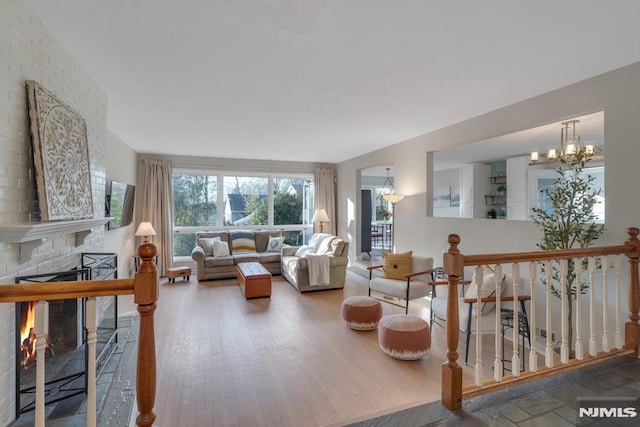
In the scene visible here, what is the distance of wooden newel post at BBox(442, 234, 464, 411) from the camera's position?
5.69ft

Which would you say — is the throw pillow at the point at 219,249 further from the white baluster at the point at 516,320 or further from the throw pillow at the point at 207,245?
the white baluster at the point at 516,320

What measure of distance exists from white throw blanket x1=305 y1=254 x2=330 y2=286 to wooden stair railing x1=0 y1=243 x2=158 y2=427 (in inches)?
147

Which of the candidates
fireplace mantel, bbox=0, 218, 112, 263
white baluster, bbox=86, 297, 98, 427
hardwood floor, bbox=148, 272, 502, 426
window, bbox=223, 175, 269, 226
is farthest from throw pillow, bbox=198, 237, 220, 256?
white baluster, bbox=86, 297, 98, 427

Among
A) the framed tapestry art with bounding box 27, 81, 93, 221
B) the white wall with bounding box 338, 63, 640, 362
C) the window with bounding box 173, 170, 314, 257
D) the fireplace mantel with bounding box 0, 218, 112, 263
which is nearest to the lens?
the fireplace mantel with bounding box 0, 218, 112, 263

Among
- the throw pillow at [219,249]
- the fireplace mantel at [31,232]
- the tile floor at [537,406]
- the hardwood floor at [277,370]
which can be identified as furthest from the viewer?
the throw pillow at [219,249]

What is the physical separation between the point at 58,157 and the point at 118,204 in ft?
9.31

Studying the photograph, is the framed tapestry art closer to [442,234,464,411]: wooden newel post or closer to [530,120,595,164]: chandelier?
[442,234,464,411]: wooden newel post

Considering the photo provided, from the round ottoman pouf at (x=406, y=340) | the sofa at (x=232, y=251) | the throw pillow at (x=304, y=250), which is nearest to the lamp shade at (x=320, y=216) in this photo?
the sofa at (x=232, y=251)

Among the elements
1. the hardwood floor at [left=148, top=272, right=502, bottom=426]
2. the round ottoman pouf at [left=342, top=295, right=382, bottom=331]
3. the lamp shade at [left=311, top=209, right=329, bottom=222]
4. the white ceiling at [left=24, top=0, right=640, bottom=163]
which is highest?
the white ceiling at [left=24, top=0, right=640, bottom=163]

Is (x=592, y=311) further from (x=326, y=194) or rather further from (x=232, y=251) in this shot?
(x=326, y=194)

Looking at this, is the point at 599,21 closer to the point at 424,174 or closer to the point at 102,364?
the point at 424,174

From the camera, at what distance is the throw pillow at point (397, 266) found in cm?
419

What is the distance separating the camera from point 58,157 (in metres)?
2.10

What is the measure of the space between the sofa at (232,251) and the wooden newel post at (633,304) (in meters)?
5.15
